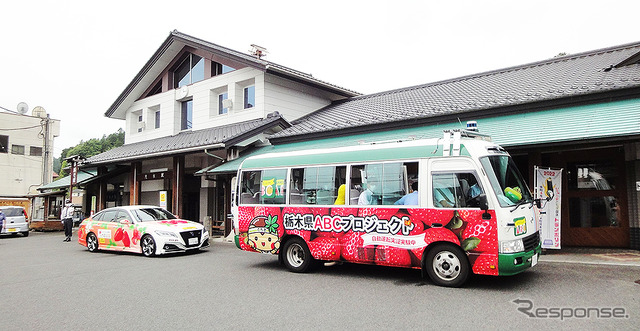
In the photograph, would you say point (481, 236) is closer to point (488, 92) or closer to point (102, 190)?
point (488, 92)

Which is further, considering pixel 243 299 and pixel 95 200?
pixel 95 200

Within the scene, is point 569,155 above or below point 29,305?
above

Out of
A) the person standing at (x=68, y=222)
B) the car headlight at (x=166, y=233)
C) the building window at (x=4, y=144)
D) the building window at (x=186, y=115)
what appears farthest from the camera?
the building window at (x=4, y=144)

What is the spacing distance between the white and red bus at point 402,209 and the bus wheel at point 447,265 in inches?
0.7

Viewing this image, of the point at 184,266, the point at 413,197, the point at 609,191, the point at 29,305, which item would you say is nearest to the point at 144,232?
the point at 184,266

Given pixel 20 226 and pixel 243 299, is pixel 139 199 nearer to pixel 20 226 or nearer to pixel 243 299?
pixel 20 226

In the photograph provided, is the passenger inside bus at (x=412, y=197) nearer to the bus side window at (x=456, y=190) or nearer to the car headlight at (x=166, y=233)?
the bus side window at (x=456, y=190)

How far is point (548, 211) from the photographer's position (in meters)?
10.6

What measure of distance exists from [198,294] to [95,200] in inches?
883

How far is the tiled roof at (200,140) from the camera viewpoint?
54.9 feet

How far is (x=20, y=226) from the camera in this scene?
79.5ft

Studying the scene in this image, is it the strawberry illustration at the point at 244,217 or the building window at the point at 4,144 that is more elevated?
the building window at the point at 4,144

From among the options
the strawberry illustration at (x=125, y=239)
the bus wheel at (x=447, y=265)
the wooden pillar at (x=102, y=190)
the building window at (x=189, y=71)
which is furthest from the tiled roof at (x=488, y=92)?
the wooden pillar at (x=102, y=190)

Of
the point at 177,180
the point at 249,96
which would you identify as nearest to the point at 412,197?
the point at 249,96
